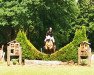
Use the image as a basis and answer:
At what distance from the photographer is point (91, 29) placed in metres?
80.2

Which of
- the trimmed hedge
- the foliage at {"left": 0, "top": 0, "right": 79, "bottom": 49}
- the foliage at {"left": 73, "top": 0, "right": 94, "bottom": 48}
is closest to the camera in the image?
the trimmed hedge

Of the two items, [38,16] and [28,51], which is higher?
[38,16]

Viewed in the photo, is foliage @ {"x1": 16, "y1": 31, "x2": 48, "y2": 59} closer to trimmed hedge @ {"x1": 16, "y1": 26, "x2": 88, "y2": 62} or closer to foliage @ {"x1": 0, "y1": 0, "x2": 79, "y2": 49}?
trimmed hedge @ {"x1": 16, "y1": 26, "x2": 88, "y2": 62}

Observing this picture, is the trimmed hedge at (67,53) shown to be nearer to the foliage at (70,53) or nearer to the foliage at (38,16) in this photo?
the foliage at (70,53)

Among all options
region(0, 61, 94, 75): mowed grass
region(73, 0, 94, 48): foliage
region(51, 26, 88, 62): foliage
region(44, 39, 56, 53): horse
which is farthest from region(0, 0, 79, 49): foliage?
region(73, 0, 94, 48): foliage

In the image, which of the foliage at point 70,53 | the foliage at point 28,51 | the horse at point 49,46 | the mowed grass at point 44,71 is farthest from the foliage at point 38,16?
the mowed grass at point 44,71

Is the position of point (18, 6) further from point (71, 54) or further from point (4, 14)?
point (71, 54)

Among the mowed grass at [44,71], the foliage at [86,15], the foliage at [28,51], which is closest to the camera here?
the mowed grass at [44,71]

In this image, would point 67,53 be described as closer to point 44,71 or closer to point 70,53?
point 70,53

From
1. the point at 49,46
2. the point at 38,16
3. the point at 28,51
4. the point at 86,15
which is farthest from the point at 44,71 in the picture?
the point at 86,15

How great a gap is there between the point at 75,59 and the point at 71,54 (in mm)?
573

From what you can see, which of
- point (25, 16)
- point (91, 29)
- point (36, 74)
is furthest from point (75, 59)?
point (91, 29)

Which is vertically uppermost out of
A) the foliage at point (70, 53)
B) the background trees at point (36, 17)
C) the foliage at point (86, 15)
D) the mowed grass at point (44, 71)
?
the foliage at point (86, 15)

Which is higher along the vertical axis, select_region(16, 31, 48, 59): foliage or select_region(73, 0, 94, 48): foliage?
select_region(73, 0, 94, 48): foliage
